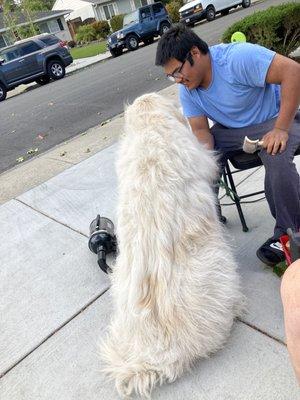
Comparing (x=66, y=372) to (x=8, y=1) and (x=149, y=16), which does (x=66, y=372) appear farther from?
(x=8, y=1)

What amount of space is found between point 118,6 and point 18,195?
46639mm

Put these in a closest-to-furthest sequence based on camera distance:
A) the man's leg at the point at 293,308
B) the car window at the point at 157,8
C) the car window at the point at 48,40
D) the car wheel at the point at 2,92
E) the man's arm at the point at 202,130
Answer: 1. the man's leg at the point at 293,308
2. the man's arm at the point at 202,130
3. the car wheel at the point at 2,92
4. the car window at the point at 48,40
5. the car window at the point at 157,8

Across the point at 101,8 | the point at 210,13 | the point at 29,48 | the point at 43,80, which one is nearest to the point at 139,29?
the point at 210,13

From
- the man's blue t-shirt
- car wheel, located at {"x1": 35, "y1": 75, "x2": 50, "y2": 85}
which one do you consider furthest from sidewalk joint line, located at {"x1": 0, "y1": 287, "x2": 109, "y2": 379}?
car wheel, located at {"x1": 35, "y1": 75, "x2": 50, "y2": 85}

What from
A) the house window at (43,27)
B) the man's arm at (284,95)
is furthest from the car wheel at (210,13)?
the house window at (43,27)

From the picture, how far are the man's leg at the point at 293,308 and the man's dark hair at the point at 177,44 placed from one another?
59.2 inches

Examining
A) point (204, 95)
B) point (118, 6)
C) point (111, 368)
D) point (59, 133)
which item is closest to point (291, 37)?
point (59, 133)

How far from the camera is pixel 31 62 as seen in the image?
51.4ft

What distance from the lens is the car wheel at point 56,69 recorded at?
53.6 feet

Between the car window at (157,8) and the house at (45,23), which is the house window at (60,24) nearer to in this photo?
the house at (45,23)

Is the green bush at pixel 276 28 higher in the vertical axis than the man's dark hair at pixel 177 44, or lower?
lower

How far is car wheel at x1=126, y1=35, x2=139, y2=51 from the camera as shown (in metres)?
19.6

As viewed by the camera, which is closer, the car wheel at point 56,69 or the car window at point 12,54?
the car window at point 12,54

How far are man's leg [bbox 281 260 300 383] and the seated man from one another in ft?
3.68
